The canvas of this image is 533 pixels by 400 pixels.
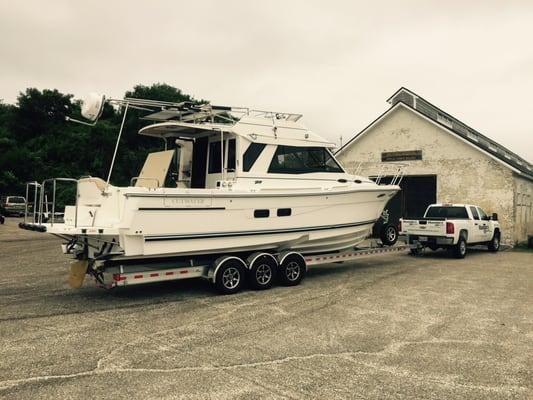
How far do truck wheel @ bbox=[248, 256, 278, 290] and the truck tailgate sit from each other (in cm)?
696

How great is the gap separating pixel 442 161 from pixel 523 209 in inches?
156

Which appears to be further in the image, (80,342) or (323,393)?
(80,342)

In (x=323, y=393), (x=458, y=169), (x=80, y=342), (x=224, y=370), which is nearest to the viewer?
(x=323, y=393)

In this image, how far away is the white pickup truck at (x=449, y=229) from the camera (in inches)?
552

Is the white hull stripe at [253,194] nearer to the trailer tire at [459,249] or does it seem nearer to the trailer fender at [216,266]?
the trailer fender at [216,266]

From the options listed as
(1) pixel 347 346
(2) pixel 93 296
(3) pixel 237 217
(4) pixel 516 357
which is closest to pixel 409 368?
(1) pixel 347 346

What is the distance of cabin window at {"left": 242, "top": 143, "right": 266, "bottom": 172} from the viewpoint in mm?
9234

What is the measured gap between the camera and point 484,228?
15.7 meters

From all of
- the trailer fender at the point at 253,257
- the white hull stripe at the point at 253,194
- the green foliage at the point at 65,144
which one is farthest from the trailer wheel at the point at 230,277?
the green foliage at the point at 65,144

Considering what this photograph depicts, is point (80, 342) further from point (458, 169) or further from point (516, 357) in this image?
point (458, 169)

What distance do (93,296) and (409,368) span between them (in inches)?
238

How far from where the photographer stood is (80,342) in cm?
571

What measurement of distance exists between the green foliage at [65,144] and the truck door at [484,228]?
22.9m

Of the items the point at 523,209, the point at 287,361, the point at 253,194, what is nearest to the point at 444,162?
the point at 523,209
